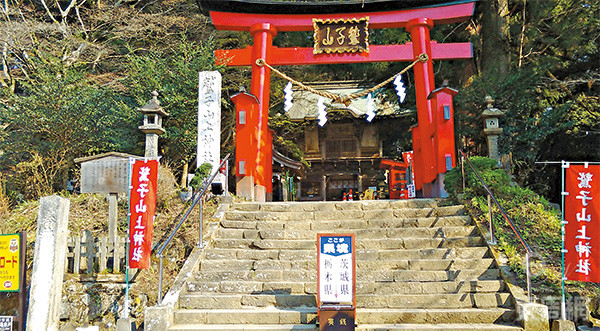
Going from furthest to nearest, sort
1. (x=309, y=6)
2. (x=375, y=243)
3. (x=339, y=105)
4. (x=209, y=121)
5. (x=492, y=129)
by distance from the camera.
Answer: (x=339, y=105) < (x=309, y=6) < (x=209, y=121) < (x=492, y=129) < (x=375, y=243)

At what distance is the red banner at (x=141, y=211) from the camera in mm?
6066

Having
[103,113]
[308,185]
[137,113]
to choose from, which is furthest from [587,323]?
[308,185]

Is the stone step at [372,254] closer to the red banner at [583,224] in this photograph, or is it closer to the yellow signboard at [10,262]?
the red banner at [583,224]

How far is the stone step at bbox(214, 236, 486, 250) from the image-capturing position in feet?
22.8

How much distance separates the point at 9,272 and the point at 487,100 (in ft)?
31.7

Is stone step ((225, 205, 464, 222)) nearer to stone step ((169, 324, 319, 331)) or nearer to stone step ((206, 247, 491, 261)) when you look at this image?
stone step ((206, 247, 491, 261))

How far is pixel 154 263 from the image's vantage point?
277 inches

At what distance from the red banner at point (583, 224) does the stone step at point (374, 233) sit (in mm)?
1717

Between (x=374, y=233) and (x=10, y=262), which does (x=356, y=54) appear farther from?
(x=10, y=262)

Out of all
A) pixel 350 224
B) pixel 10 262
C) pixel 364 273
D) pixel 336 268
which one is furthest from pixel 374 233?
pixel 10 262

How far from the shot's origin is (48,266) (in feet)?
19.0

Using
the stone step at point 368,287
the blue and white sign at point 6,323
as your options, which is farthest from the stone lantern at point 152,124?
the blue and white sign at point 6,323

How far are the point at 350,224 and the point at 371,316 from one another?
2404mm


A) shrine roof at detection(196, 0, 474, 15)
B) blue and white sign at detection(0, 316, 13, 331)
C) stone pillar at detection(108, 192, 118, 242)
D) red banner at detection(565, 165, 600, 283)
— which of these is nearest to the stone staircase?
red banner at detection(565, 165, 600, 283)
